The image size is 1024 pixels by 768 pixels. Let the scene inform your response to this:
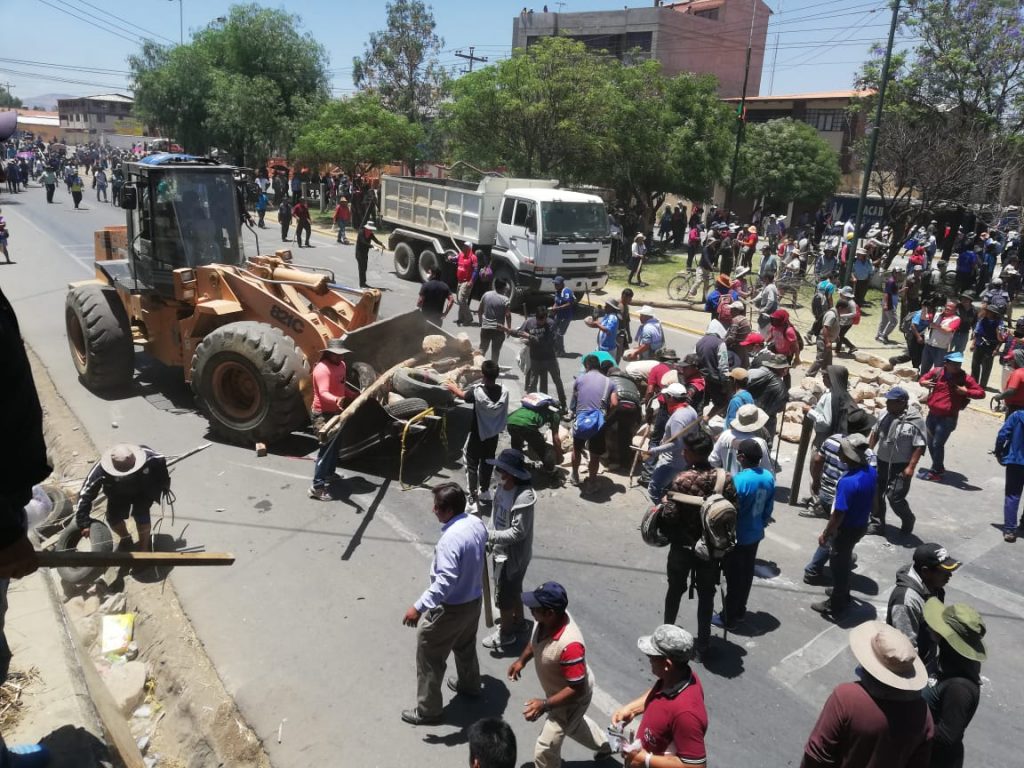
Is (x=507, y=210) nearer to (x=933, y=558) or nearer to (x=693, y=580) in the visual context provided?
(x=693, y=580)

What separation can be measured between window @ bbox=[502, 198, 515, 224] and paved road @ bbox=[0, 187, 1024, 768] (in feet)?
24.9

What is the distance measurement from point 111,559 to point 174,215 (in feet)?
24.2

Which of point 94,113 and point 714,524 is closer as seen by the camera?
point 714,524

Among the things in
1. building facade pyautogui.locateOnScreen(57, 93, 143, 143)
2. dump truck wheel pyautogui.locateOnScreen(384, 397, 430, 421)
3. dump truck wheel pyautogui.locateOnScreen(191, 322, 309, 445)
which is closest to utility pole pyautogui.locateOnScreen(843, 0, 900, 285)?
dump truck wheel pyautogui.locateOnScreen(384, 397, 430, 421)

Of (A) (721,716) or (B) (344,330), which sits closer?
(A) (721,716)

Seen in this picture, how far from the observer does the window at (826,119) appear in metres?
42.0

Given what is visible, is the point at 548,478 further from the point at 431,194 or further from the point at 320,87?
the point at 320,87

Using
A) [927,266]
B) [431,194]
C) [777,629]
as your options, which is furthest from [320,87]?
[777,629]

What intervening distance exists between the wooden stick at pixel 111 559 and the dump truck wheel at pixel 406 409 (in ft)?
15.5

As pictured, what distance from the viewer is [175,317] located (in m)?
9.55

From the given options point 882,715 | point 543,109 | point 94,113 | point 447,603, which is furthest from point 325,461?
point 94,113

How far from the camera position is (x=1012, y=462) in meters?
7.41

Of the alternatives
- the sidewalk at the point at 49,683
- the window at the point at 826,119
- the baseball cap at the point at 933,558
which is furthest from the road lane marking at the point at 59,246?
the window at the point at 826,119

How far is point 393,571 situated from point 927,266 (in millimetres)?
20295
